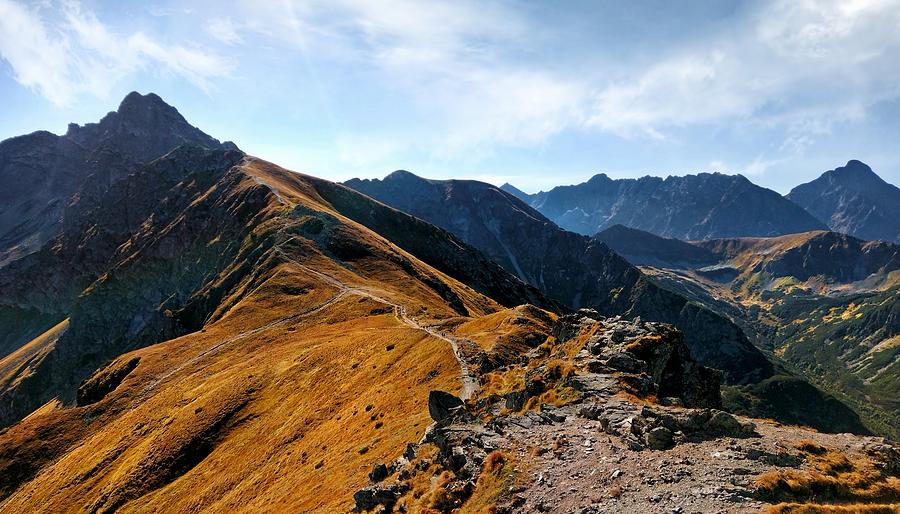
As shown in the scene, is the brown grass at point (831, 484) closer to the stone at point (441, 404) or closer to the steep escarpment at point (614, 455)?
the steep escarpment at point (614, 455)

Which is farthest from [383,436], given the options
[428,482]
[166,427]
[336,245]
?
[336,245]

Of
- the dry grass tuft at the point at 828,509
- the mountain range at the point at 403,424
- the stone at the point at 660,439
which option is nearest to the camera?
the dry grass tuft at the point at 828,509

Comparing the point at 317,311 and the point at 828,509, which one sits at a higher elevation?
the point at 828,509

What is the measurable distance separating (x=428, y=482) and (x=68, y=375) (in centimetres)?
21762

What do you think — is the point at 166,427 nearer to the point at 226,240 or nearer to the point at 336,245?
the point at 336,245

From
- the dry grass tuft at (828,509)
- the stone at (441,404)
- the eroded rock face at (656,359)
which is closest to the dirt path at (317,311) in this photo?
the stone at (441,404)

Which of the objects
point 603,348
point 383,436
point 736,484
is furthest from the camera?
point 383,436

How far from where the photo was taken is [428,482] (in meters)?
28.5

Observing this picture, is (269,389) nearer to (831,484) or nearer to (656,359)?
(656,359)

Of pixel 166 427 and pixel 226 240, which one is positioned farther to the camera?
pixel 226 240

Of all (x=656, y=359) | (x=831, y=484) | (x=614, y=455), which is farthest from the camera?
(x=656, y=359)

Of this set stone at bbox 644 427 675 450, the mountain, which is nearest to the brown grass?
stone at bbox 644 427 675 450

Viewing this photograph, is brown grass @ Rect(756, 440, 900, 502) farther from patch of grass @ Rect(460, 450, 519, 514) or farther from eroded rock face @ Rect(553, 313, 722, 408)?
eroded rock face @ Rect(553, 313, 722, 408)

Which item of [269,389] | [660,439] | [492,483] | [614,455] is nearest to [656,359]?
[660,439]
